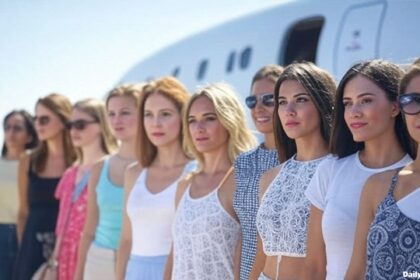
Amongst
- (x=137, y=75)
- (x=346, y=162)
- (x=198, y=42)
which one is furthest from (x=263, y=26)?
(x=346, y=162)

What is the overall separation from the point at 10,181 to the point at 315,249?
4465 mm

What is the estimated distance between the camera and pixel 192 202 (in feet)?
15.1

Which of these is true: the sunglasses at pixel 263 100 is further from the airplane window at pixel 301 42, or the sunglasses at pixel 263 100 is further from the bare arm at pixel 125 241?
the airplane window at pixel 301 42

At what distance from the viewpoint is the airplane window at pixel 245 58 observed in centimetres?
1268

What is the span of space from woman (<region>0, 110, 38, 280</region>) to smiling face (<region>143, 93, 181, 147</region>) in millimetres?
2489

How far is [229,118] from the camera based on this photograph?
4.76m

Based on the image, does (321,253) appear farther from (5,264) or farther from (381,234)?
(5,264)

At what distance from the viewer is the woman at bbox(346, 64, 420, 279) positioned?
2875mm

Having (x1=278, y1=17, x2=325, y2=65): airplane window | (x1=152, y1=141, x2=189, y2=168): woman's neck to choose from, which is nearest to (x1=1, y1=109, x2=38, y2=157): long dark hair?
(x1=152, y1=141, x2=189, y2=168): woman's neck

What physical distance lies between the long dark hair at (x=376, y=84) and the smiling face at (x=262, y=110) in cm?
93

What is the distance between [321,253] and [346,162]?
410 millimetres

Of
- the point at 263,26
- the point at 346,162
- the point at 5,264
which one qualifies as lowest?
the point at 5,264

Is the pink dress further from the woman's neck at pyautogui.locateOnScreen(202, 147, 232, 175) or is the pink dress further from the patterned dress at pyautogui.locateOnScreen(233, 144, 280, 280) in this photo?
the patterned dress at pyautogui.locateOnScreen(233, 144, 280, 280)

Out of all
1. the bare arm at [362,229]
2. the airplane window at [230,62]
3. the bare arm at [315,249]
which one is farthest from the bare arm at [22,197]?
the airplane window at [230,62]
